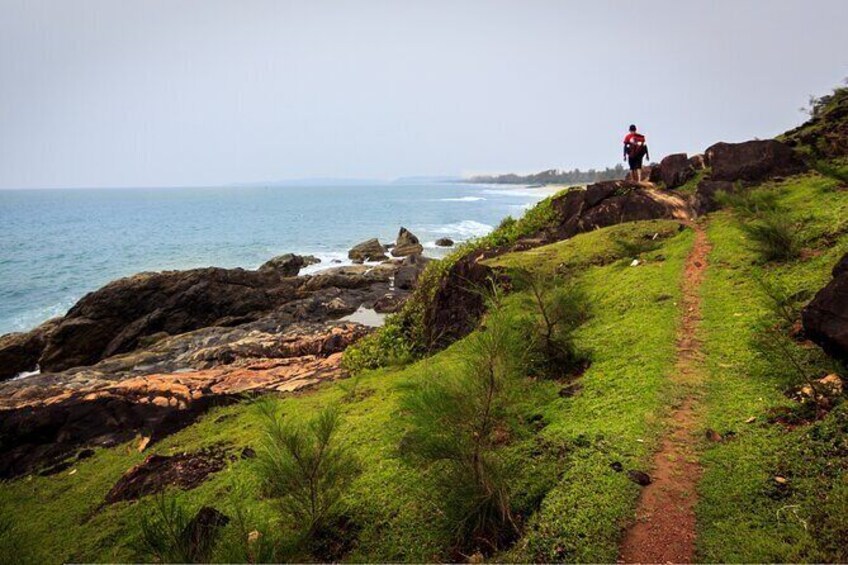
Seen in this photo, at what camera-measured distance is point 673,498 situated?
495 cm

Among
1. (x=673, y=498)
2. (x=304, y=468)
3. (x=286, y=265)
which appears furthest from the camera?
(x=286, y=265)

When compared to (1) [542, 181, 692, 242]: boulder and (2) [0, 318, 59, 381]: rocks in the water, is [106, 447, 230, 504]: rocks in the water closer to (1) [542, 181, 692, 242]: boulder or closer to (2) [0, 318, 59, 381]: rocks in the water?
(1) [542, 181, 692, 242]: boulder

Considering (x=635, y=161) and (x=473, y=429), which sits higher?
(x=635, y=161)

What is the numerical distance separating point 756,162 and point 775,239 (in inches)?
360

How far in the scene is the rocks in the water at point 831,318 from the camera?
5.43 m

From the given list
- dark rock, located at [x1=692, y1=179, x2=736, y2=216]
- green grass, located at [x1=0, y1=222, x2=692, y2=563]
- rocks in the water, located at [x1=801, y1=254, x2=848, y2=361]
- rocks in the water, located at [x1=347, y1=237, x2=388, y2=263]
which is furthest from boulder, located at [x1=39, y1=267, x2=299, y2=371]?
rocks in the water, located at [x1=801, y1=254, x2=848, y2=361]

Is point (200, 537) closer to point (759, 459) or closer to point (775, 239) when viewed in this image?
point (759, 459)

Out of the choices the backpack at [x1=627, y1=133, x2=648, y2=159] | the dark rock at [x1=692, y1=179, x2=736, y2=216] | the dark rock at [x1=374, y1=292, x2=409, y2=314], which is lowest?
the dark rock at [x1=374, y1=292, x2=409, y2=314]

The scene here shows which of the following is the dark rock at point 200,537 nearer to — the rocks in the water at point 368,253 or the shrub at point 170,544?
the shrub at point 170,544

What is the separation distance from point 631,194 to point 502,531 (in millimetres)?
15916

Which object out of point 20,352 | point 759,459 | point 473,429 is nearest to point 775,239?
point 759,459

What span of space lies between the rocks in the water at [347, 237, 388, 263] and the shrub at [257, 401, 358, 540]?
38.8m

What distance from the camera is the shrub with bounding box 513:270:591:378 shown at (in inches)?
334

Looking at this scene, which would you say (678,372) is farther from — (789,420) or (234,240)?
(234,240)
